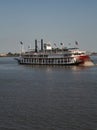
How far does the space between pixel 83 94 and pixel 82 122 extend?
18248mm

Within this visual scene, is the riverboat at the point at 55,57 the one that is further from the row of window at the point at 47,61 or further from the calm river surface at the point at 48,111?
the calm river surface at the point at 48,111

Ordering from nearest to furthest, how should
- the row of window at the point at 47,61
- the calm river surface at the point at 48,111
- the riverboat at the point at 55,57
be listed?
the calm river surface at the point at 48,111 → the riverboat at the point at 55,57 → the row of window at the point at 47,61

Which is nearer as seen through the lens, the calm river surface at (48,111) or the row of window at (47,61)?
the calm river surface at (48,111)

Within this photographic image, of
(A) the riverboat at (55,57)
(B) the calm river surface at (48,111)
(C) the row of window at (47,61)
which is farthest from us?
(C) the row of window at (47,61)

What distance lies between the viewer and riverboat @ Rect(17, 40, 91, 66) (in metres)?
143

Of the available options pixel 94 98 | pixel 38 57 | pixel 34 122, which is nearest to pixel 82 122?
pixel 34 122

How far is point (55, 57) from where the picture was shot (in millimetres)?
149625

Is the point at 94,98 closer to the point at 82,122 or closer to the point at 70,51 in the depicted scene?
the point at 82,122

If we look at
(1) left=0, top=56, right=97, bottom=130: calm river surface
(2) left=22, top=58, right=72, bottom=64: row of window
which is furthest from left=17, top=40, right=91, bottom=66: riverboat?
(1) left=0, top=56, right=97, bottom=130: calm river surface

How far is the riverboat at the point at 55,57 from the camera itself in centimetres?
14275

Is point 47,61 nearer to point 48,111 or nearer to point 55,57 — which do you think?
point 55,57

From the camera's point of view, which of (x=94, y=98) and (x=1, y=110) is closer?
(x=1, y=110)

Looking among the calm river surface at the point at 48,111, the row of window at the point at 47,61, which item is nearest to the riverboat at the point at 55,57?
the row of window at the point at 47,61

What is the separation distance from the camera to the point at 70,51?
147 metres
